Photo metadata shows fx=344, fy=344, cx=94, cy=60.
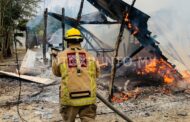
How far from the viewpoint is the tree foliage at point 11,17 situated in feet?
66.4

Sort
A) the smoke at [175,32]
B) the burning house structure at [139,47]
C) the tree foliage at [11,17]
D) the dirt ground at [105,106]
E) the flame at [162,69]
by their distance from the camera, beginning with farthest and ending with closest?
the tree foliage at [11,17] → the smoke at [175,32] → the flame at [162,69] → the burning house structure at [139,47] → the dirt ground at [105,106]

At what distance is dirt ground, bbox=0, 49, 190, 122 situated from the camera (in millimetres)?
7590

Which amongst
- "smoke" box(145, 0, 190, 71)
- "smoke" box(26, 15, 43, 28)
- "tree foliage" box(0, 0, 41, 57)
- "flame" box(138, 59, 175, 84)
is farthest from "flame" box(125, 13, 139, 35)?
"smoke" box(26, 15, 43, 28)

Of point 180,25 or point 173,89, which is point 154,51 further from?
point 180,25

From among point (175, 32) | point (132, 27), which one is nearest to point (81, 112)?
point (132, 27)

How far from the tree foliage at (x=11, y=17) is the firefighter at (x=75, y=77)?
14.9 meters

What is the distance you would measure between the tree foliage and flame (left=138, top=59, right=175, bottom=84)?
10.6m

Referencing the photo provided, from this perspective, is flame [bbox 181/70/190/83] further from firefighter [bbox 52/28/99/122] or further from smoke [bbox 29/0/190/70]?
firefighter [bbox 52/28/99/122]

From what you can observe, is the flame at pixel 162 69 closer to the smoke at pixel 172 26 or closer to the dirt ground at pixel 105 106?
the dirt ground at pixel 105 106

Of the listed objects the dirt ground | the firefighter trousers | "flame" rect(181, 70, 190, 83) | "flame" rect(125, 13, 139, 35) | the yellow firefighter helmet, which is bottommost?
the dirt ground

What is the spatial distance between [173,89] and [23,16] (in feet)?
57.1

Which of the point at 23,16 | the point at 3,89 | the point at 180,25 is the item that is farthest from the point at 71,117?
the point at 23,16

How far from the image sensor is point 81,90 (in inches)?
196

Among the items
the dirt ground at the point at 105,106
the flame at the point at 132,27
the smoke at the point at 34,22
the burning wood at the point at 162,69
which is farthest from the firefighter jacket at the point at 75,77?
the smoke at the point at 34,22
